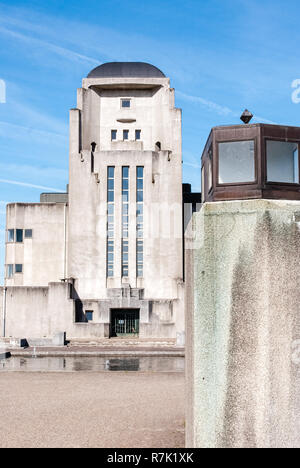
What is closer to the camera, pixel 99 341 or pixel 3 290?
pixel 99 341

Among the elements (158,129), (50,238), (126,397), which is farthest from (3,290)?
(126,397)

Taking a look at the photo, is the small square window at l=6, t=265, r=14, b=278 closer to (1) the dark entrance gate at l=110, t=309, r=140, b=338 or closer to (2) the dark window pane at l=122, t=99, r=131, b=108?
(1) the dark entrance gate at l=110, t=309, r=140, b=338

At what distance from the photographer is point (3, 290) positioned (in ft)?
142

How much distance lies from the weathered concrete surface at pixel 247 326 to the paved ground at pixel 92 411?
2840 mm

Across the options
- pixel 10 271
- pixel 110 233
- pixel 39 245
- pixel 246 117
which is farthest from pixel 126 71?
pixel 246 117

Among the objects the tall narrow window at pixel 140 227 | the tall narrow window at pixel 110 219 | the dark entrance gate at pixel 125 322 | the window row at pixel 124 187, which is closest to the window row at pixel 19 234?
the tall narrow window at pixel 110 219

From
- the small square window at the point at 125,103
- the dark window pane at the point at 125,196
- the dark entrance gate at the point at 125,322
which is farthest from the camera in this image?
the small square window at the point at 125,103

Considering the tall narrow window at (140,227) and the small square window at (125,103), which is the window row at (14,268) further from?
the small square window at (125,103)

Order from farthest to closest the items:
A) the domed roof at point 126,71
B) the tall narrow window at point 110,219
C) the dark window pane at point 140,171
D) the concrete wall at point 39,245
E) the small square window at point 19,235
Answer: the domed roof at point 126,71 < the small square window at point 19,235 < the concrete wall at point 39,245 < the dark window pane at point 140,171 < the tall narrow window at point 110,219

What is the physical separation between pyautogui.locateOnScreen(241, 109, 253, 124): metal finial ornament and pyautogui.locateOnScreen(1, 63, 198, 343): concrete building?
113ft

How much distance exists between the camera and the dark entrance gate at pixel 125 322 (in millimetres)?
43469

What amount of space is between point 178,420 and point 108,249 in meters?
33.7

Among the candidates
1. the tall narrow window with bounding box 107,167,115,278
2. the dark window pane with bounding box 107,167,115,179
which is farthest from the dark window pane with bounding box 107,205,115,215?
the dark window pane with bounding box 107,167,115,179

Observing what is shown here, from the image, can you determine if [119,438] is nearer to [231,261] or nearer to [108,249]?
[231,261]
